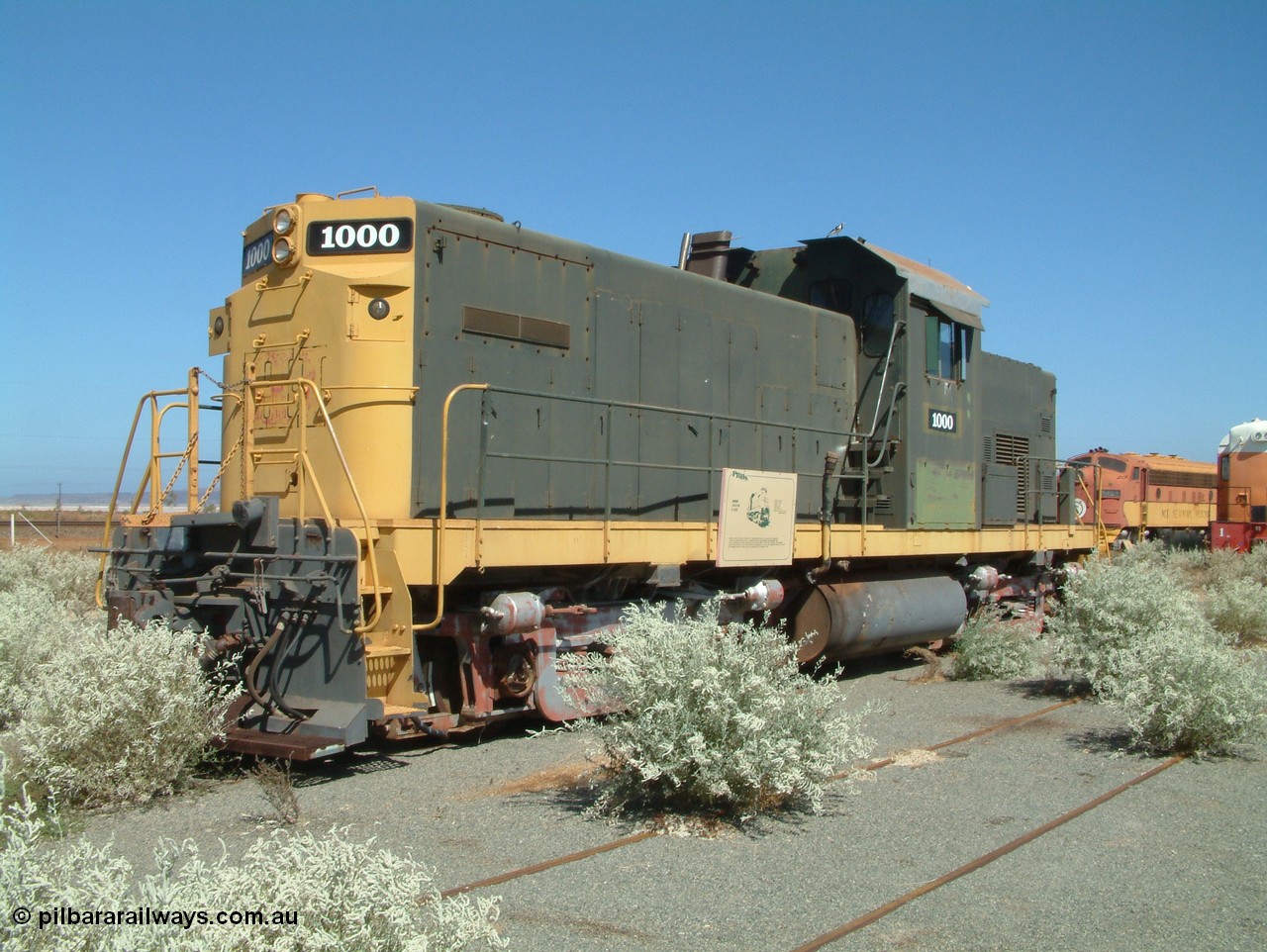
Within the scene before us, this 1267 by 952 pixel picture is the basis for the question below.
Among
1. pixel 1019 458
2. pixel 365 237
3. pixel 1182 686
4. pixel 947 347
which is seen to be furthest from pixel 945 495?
pixel 365 237

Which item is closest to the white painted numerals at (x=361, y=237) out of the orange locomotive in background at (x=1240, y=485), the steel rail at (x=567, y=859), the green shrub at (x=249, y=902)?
the steel rail at (x=567, y=859)

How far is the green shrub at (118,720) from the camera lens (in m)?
5.08

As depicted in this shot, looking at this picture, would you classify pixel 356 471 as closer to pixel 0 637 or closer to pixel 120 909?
pixel 0 637

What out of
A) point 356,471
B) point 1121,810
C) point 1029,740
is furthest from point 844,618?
point 356,471

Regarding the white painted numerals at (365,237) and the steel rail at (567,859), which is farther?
the white painted numerals at (365,237)

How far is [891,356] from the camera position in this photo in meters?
9.93

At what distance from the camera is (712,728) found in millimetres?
4996

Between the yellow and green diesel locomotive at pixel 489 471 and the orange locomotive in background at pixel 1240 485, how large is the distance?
1850 cm

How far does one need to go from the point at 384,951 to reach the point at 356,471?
407 centimetres

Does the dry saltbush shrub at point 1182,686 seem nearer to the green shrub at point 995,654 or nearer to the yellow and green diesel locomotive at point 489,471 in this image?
the green shrub at point 995,654

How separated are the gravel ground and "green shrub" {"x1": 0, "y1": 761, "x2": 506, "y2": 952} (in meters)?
Result: 0.87

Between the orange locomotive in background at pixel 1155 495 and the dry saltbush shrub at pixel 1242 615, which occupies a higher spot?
the orange locomotive in background at pixel 1155 495
